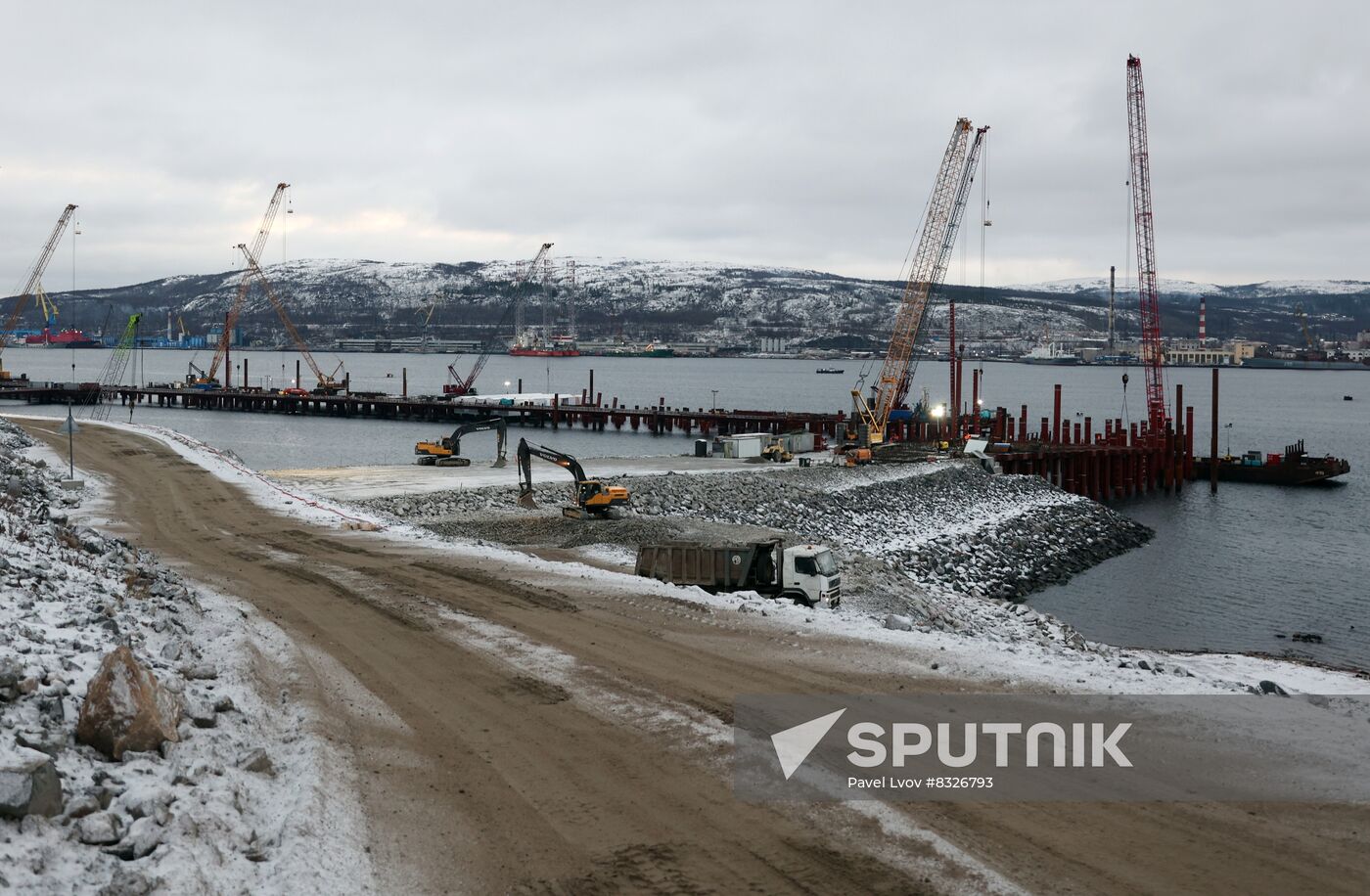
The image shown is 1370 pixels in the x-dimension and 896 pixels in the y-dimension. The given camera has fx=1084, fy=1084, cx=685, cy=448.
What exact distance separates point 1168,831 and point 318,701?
10623 mm

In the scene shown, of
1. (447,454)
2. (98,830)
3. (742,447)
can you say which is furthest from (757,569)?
(742,447)

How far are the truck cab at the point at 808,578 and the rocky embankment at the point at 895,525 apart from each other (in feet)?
7.15

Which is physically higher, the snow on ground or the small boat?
the snow on ground

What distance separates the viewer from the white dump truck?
24906 mm

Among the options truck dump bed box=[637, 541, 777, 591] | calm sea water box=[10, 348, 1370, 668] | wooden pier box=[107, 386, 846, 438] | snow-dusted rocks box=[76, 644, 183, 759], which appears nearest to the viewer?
snow-dusted rocks box=[76, 644, 183, 759]

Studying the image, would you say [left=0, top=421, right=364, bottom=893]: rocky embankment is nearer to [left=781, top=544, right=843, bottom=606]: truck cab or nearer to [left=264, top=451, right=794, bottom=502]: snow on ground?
[left=781, top=544, right=843, bottom=606]: truck cab

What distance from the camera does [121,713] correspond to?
11.1 metres

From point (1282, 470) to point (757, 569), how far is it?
5787 centimetres

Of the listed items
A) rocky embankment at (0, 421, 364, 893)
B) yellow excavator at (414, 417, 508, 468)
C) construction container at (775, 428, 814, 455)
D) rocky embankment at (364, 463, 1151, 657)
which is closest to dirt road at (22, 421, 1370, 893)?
rocky embankment at (0, 421, 364, 893)

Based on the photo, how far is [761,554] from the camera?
83.7ft

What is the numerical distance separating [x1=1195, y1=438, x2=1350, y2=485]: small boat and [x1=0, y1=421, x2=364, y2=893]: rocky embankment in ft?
229

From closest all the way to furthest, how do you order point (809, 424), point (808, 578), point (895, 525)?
point (808, 578)
point (895, 525)
point (809, 424)

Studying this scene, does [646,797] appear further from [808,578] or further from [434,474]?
[434,474]

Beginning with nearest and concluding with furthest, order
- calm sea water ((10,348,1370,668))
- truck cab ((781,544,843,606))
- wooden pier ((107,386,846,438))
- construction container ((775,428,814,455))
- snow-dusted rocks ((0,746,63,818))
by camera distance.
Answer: snow-dusted rocks ((0,746,63,818)) < truck cab ((781,544,843,606)) < calm sea water ((10,348,1370,668)) < construction container ((775,428,814,455)) < wooden pier ((107,386,846,438))
